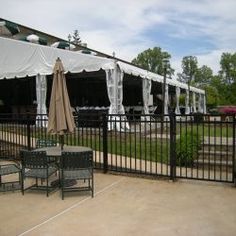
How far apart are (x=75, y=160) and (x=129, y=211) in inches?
57.3

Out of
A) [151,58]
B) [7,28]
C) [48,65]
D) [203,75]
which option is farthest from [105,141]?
[203,75]

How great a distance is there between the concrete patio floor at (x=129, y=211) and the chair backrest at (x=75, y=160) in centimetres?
55

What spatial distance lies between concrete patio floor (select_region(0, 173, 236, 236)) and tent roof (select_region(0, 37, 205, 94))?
305 inches

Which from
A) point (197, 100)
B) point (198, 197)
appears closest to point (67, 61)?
point (198, 197)

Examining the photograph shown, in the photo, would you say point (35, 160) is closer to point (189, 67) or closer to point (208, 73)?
point (189, 67)

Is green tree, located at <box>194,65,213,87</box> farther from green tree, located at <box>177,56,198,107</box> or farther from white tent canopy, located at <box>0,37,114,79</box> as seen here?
white tent canopy, located at <box>0,37,114,79</box>

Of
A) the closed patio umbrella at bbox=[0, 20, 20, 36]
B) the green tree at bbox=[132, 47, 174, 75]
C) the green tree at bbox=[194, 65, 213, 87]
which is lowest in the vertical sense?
the closed patio umbrella at bbox=[0, 20, 20, 36]

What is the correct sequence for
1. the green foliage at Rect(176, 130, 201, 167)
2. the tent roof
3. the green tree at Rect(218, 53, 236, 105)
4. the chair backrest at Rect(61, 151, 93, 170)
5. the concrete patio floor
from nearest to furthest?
the concrete patio floor < the chair backrest at Rect(61, 151, 93, 170) < the green foliage at Rect(176, 130, 201, 167) < the tent roof < the green tree at Rect(218, 53, 236, 105)

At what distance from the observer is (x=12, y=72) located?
56.3 ft

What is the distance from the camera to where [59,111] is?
761 cm

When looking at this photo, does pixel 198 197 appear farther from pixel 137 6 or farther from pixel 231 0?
pixel 137 6

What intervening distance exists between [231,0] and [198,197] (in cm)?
709

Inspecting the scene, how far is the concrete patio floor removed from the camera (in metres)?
5.28

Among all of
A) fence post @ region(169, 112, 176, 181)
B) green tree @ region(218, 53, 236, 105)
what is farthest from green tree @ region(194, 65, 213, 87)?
fence post @ region(169, 112, 176, 181)
